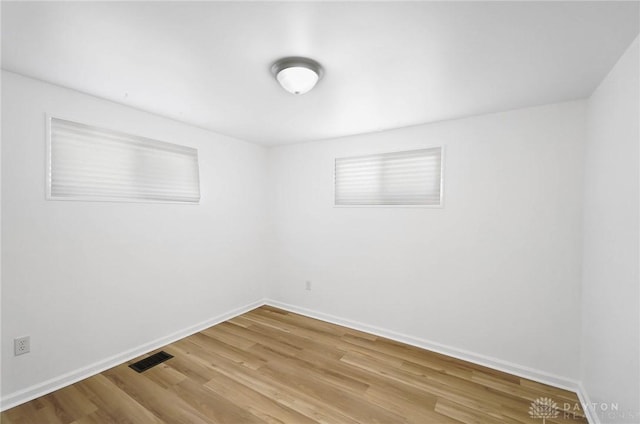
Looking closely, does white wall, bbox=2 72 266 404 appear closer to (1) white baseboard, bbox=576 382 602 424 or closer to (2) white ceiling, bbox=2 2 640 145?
(2) white ceiling, bbox=2 2 640 145

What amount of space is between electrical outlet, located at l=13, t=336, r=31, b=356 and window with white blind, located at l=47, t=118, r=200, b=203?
1.05 meters

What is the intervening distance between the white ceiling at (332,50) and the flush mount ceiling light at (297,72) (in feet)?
0.19

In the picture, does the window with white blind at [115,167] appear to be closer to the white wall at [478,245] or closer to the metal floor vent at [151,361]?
the metal floor vent at [151,361]

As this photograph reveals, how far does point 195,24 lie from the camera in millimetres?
1367

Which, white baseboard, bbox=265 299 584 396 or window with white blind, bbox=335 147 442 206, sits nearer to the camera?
white baseboard, bbox=265 299 584 396

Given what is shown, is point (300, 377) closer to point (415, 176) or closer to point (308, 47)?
point (415, 176)

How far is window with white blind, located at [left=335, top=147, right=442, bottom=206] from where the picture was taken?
283 cm

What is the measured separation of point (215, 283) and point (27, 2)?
2.83m

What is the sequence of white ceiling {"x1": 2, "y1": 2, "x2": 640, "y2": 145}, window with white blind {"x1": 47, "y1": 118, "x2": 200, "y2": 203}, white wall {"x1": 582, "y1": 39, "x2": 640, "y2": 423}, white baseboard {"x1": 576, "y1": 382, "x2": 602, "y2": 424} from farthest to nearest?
1. window with white blind {"x1": 47, "y1": 118, "x2": 200, "y2": 203}
2. white baseboard {"x1": 576, "y1": 382, "x2": 602, "y2": 424}
3. white wall {"x1": 582, "y1": 39, "x2": 640, "y2": 423}
4. white ceiling {"x1": 2, "y1": 2, "x2": 640, "y2": 145}

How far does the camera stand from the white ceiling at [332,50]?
49.9 inches

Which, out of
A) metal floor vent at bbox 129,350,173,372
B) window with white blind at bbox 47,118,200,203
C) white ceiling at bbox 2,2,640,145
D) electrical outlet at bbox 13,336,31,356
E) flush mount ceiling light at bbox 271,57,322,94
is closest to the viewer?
white ceiling at bbox 2,2,640,145

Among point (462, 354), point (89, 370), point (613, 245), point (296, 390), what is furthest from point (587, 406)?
point (89, 370)

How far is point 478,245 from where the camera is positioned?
2566mm

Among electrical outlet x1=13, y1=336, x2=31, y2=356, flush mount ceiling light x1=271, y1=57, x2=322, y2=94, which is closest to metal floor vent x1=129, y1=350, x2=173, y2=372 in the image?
electrical outlet x1=13, y1=336, x2=31, y2=356
